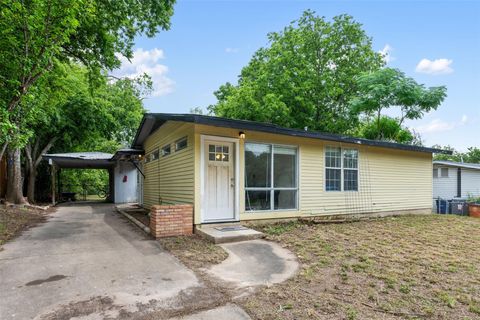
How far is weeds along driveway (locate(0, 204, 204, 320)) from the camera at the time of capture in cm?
305

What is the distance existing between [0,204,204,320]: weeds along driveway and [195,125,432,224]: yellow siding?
2017 mm

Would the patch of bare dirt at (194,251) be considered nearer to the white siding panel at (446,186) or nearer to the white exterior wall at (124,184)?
the white exterior wall at (124,184)

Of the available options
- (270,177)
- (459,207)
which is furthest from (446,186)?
(270,177)

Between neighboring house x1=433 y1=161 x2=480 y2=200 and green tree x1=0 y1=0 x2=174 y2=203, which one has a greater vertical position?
green tree x1=0 y1=0 x2=174 y2=203

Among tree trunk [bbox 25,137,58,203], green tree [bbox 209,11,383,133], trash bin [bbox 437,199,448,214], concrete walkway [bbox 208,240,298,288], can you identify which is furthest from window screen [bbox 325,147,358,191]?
tree trunk [bbox 25,137,58,203]

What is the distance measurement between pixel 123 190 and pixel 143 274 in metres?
14.3

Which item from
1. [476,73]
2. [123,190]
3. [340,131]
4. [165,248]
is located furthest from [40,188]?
[476,73]

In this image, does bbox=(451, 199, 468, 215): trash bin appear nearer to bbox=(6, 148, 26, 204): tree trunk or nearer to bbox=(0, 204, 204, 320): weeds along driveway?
bbox=(0, 204, 204, 320): weeds along driveway

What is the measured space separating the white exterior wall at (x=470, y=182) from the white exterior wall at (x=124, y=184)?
18.8 meters

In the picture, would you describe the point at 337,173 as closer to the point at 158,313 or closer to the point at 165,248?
the point at 165,248

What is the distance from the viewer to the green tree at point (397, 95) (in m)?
16.0

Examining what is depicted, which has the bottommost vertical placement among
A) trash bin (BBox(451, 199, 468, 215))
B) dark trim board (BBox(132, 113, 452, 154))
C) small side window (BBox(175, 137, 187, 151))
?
trash bin (BBox(451, 199, 468, 215))

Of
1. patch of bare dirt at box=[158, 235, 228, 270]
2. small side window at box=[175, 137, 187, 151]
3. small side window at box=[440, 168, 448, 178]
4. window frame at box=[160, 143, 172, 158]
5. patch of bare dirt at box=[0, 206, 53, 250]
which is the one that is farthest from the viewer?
small side window at box=[440, 168, 448, 178]

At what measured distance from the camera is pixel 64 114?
48.6ft
